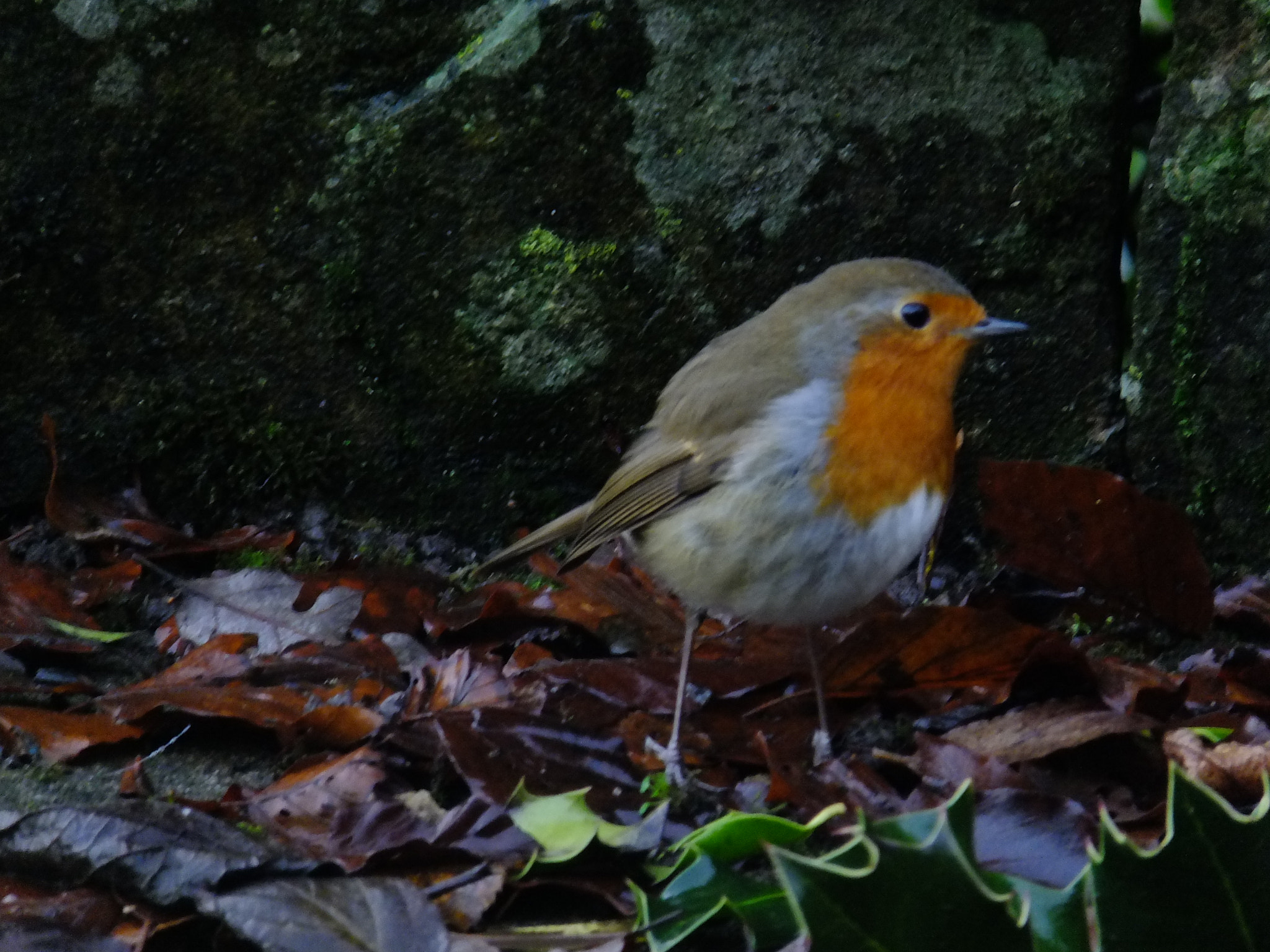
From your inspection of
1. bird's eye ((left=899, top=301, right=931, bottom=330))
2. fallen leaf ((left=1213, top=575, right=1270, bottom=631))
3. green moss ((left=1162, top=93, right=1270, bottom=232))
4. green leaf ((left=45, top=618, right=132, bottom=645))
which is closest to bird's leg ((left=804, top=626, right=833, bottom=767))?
bird's eye ((left=899, top=301, right=931, bottom=330))

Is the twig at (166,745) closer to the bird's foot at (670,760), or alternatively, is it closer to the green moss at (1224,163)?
the bird's foot at (670,760)

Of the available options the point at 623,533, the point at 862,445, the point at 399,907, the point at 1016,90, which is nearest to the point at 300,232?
the point at 623,533

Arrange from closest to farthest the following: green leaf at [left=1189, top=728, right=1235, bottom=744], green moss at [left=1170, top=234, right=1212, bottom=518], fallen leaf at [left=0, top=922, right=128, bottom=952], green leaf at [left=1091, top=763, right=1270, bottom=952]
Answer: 1. green leaf at [left=1091, top=763, right=1270, bottom=952]
2. fallen leaf at [left=0, top=922, right=128, bottom=952]
3. green leaf at [left=1189, top=728, right=1235, bottom=744]
4. green moss at [left=1170, top=234, right=1212, bottom=518]

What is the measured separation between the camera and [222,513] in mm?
3820

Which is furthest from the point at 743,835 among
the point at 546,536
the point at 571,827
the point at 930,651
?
the point at 546,536

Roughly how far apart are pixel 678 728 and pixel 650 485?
664 mm

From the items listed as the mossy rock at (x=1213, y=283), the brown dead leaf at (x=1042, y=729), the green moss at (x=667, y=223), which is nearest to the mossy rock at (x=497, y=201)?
the green moss at (x=667, y=223)

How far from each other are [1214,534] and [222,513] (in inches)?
99.9

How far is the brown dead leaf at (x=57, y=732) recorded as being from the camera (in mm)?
2580

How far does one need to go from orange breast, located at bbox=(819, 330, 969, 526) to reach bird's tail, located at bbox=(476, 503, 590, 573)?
2.59 feet

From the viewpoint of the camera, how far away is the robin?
9.64 ft

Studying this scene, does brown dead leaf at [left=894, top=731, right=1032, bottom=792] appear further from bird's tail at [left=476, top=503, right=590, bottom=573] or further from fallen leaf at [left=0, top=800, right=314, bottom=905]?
bird's tail at [left=476, top=503, right=590, bottom=573]

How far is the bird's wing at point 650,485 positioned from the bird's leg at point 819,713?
0.41m

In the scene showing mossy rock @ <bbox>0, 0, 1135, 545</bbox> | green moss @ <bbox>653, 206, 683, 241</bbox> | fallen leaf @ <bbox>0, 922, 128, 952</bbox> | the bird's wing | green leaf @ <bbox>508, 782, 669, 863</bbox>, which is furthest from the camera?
green moss @ <bbox>653, 206, 683, 241</bbox>
